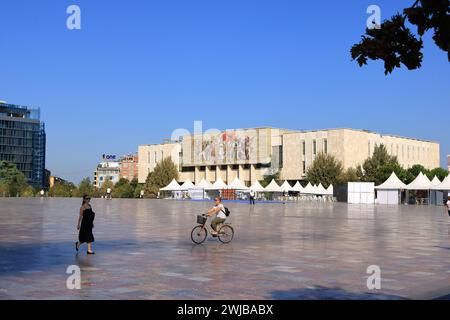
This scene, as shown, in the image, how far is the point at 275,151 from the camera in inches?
4621

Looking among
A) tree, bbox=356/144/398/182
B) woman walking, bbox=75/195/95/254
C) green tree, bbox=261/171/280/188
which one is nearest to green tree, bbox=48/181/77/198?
green tree, bbox=261/171/280/188

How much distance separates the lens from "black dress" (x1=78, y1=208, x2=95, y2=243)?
531 inches

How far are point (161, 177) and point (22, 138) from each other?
5642 centimetres

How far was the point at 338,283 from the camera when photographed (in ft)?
31.2

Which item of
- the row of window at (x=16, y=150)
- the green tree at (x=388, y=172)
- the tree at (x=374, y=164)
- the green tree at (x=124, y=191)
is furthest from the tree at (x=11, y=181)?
the green tree at (x=388, y=172)

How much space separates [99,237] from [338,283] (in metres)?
10.6

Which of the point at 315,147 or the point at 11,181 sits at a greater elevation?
the point at 315,147

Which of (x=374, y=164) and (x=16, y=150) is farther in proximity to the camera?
(x=16, y=150)

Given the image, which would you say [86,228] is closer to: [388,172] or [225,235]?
[225,235]

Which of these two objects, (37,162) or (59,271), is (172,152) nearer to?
(37,162)

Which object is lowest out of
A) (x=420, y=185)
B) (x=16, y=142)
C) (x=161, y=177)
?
(x=420, y=185)

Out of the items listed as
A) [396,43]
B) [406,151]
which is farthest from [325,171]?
[396,43]

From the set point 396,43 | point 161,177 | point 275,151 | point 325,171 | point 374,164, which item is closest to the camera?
point 396,43

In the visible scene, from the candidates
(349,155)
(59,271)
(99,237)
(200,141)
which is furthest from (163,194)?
(59,271)
